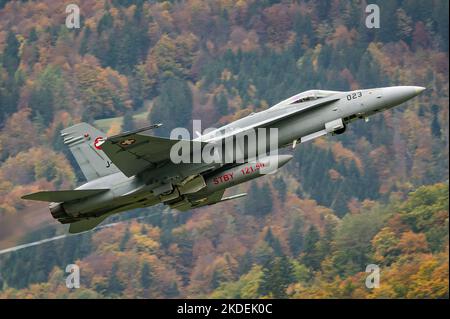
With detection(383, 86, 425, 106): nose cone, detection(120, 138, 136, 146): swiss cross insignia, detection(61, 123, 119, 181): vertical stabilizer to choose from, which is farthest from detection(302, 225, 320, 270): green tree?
detection(120, 138, 136, 146): swiss cross insignia

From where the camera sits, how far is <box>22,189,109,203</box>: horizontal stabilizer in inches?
1040

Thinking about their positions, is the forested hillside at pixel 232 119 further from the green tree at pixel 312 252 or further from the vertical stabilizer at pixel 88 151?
the vertical stabilizer at pixel 88 151

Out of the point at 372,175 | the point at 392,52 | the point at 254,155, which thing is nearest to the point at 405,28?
the point at 392,52

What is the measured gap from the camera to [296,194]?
3942 inches

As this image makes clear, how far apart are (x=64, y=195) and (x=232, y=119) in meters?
84.4

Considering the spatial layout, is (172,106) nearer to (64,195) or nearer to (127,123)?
(127,123)

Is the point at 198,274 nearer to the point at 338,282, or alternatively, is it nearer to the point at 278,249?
the point at 278,249

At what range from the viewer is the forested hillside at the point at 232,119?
6906cm

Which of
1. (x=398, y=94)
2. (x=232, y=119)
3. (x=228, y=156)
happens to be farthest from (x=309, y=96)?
(x=232, y=119)

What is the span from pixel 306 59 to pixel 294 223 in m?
52.1

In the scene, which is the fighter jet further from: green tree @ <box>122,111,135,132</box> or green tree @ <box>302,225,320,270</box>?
green tree @ <box>122,111,135,132</box>

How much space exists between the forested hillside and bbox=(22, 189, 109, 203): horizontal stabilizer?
505 centimetres

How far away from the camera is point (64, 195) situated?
27.0 m

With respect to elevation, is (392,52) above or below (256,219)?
above
